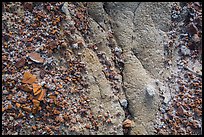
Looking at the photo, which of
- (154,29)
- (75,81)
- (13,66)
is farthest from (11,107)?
(154,29)

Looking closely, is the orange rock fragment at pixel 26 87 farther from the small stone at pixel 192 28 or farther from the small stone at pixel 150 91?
the small stone at pixel 192 28

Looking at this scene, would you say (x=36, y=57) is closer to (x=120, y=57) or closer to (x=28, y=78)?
(x=28, y=78)

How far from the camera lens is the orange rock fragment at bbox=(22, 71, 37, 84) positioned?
3.29m

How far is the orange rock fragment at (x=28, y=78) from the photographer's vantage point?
129 inches

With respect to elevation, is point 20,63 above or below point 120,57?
below

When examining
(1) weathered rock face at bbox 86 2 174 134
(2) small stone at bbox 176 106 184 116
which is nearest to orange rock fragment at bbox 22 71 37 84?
(1) weathered rock face at bbox 86 2 174 134

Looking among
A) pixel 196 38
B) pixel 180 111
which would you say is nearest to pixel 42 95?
pixel 180 111

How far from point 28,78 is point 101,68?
32.5 inches

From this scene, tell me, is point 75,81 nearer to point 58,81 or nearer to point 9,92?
point 58,81

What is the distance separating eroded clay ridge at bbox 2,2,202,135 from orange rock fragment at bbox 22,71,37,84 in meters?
0.01

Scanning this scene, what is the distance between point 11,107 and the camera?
127 inches

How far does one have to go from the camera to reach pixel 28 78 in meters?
3.30

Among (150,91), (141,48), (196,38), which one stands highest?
(196,38)

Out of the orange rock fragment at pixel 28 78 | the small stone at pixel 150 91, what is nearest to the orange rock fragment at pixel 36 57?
the orange rock fragment at pixel 28 78
